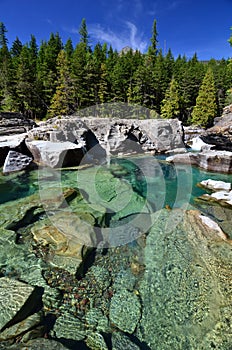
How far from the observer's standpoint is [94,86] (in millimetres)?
29062

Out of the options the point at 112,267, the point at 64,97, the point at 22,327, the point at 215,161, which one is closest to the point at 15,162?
the point at 112,267

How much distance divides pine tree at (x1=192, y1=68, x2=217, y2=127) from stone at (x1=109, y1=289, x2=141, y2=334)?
31.9m

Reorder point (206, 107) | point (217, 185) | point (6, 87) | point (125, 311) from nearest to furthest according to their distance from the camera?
point (125, 311), point (217, 185), point (6, 87), point (206, 107)

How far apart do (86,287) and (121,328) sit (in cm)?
91

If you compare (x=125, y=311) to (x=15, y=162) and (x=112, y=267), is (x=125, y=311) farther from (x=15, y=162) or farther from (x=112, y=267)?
(x=15, y=162)

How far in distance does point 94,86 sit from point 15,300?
30.1 meters

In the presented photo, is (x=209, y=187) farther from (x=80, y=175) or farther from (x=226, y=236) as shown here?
(x=80, y=175)

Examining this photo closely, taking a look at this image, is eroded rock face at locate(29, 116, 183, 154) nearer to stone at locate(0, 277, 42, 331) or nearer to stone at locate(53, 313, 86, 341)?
stone at locate(0, 277, 42, 331)

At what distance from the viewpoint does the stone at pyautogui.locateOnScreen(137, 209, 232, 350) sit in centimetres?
274

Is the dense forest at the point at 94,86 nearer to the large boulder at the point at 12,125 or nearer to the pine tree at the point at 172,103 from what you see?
the pine tree at the point at 172,103

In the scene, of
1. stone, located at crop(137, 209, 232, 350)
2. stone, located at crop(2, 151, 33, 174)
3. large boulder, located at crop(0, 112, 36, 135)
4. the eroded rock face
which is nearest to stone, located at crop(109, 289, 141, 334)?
stone, located at crop(137, 209, 232, 350)

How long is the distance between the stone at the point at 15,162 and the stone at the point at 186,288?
7.37 metres

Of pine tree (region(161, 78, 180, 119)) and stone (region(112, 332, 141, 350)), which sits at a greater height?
pine tree (region(161, 78, 180, 119))

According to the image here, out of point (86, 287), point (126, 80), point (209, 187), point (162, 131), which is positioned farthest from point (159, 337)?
point (126, 80)
